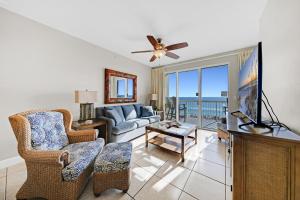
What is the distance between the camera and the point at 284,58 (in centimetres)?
126

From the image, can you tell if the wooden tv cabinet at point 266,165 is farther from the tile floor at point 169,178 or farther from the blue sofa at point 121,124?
the blue sofa at point 121,124

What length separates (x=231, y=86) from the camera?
3.66 metres

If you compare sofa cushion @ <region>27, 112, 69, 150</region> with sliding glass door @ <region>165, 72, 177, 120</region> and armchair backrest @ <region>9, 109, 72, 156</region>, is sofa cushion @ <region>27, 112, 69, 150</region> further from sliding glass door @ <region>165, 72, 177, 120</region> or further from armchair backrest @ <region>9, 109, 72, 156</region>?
sliding glass door @ <region>165, 72, 177, 120</region>

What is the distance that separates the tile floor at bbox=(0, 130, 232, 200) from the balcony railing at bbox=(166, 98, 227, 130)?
2281mm

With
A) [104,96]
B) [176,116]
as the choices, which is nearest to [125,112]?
[104,96]

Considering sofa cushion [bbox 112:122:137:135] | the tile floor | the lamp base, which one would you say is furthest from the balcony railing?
the lamp base

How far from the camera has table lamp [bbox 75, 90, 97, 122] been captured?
255cm

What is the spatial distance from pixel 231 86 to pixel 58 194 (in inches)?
172

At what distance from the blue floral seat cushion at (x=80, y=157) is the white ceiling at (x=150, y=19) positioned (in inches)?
82.0

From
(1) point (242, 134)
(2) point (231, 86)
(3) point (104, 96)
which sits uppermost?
(2) point (231, 86)

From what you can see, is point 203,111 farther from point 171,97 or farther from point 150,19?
point 150,19

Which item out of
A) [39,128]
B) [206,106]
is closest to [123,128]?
[39,128]

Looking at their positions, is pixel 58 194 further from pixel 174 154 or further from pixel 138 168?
pixel 174 154

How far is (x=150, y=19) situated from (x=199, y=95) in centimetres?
297
